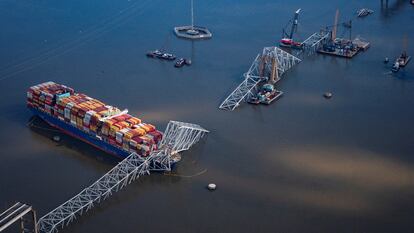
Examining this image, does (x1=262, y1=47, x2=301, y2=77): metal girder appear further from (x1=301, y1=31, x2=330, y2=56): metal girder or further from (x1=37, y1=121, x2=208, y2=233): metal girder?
(x1=37, y1=121, x2=208, y2=233): metal girder

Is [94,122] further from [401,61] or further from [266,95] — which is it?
[401,61]

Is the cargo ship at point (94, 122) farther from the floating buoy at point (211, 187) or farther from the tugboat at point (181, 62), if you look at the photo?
the tugboat at point (181, 62)

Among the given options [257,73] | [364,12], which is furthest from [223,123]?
[364,12]

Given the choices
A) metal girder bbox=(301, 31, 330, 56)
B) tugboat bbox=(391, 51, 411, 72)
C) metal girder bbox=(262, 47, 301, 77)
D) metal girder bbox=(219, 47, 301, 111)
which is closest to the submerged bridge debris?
metal girder bbox=(219, 47, 301, 111)

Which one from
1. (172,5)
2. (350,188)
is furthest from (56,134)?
(172,5)

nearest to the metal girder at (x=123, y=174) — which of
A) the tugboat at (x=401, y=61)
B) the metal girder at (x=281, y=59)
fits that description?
the metal girder at (x=281, y=59)

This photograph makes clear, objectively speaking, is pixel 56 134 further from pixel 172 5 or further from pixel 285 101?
pixel 172 5
